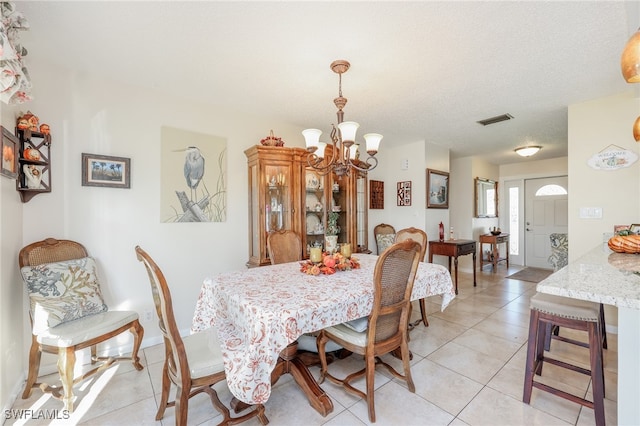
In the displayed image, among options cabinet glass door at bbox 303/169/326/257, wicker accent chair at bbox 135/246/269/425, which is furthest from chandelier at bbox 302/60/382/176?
wicker accent chair at bbox 135/246/269/425

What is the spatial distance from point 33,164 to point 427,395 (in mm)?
3208

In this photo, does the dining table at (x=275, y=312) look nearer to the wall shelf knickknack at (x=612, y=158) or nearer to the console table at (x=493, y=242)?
the wall shelf knickknack at (x=612, y=158)

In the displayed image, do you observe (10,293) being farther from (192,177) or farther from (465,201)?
(465,201)

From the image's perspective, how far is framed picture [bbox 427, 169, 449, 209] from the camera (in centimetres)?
450

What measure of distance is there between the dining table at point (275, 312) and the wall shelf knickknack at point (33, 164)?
1.45 m

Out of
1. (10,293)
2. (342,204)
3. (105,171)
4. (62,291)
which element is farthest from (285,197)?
(10,293)

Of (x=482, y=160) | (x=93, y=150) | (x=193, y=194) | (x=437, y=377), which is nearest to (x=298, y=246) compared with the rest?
(x=193, y=194)

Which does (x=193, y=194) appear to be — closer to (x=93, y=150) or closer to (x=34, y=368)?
(x=93, y=150)

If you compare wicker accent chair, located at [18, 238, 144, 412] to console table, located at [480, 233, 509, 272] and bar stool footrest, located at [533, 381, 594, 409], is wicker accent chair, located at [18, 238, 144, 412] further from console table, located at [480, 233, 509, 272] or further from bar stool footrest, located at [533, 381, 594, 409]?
console table, located at [480, 233, 509, 272]

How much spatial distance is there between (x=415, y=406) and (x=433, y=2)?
236 cm

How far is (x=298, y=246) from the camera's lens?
2.89 meters

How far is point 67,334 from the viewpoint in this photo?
5.84 feet

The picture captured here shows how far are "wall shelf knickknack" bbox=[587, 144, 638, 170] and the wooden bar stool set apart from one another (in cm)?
200

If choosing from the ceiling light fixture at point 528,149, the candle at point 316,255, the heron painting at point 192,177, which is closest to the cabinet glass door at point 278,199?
the heron painting at point 192,177
